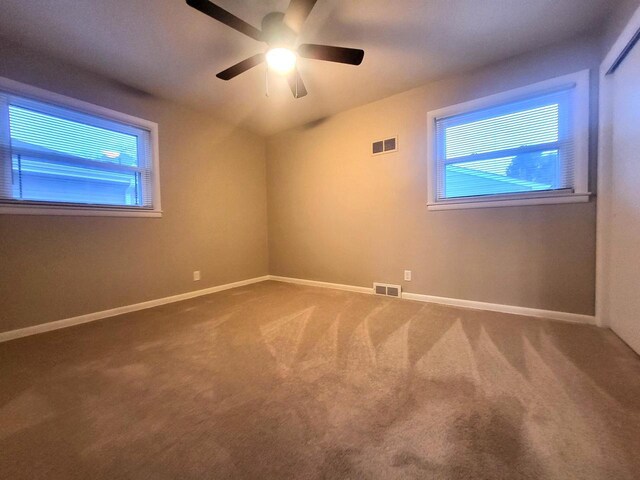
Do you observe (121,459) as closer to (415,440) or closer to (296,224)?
(415,440)

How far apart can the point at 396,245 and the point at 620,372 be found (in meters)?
2.07

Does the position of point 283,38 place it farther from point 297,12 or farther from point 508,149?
point 508,149

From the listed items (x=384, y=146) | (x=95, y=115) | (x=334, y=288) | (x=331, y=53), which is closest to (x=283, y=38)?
(x=331, y=53)

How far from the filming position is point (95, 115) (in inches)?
106

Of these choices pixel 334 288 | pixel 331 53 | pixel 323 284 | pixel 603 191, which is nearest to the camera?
pixel 331 53

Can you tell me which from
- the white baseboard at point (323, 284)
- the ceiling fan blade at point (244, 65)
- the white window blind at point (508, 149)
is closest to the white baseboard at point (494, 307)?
the white baseboard at point (323, 284)

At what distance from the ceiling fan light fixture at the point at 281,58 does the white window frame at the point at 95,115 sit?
6.20 feet

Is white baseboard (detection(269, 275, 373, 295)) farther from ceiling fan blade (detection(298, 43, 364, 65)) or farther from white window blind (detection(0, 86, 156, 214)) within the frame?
ceiling fan blade (detection(298, 43, 364, 65))

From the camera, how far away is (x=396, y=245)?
331 centimetres

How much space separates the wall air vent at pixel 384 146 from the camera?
3260 millimetres

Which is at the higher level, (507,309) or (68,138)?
(68,138)

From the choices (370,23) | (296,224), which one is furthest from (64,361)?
(370,23)

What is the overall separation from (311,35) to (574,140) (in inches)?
98.9

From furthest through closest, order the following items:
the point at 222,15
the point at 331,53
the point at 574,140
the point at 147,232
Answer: the point at 147,232
the point at 574,140
the point at 331,53
the point at 222,15
